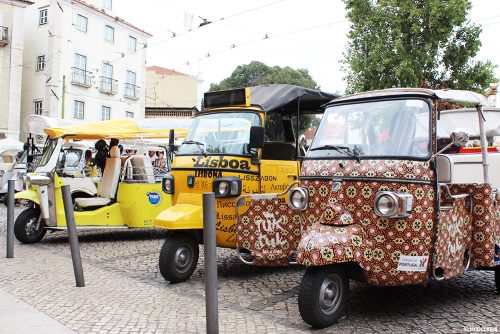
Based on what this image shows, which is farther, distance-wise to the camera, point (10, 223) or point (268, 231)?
point (10, 223)

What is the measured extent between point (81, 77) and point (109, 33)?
14.4 ft

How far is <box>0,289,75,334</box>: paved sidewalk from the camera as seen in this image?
4.45 m

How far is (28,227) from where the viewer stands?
967cm

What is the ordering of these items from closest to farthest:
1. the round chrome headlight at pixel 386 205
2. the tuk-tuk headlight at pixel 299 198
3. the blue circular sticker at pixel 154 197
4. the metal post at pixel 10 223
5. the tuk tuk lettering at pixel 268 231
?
the round chrome headlight at pixel 386 205 < the tuk-tuk headlight at pixel 299 198 < the tuk tuk lettering at pixel 268 231 < the metal post at pixel 10 223 < the blue circular sticker at pixel 154 197

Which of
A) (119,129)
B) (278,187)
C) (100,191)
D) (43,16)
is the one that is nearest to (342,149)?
(278,187)

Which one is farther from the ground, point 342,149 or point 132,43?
point 132,43

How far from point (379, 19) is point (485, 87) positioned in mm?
4834

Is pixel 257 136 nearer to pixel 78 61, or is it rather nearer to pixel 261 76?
pixel 78 61

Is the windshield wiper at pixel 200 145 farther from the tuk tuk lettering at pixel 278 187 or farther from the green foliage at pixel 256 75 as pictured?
the green foliage at pixel 256 75

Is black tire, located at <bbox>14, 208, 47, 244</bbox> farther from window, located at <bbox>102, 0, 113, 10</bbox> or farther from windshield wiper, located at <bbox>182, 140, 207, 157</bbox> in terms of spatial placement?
window, located at <bbox>102, 0, 113, 10</bbox>

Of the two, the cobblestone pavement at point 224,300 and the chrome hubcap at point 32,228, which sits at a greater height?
the chrome hubcap at point 32,228

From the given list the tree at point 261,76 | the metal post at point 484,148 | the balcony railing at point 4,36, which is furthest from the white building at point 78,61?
the metal post at point 484,148

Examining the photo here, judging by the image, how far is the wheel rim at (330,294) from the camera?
180 inches

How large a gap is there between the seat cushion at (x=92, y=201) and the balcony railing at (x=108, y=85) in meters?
28.6
